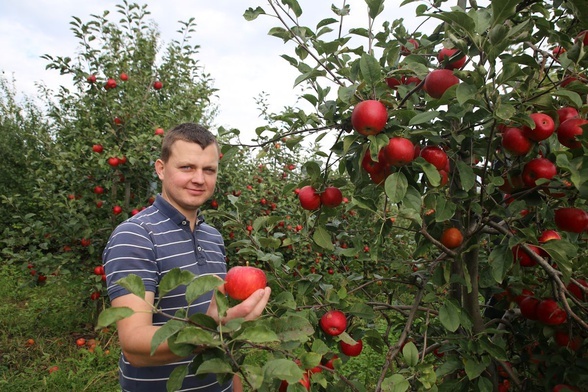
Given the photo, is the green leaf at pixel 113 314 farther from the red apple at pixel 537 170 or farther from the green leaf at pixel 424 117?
the red apple at pixel 537 170

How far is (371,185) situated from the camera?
50.7 inches

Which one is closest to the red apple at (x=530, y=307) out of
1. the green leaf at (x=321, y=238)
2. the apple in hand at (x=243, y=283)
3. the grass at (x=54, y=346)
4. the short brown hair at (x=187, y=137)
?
the green leaf at (x=321, y=238)

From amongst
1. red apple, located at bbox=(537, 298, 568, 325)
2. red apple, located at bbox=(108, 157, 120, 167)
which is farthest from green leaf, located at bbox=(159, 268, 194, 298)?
red apple, located at bbox=(108, 157, 120, 167)

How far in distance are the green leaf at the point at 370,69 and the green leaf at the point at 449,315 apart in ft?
2.33

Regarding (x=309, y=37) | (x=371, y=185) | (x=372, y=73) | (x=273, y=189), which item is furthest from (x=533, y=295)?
(x=273, y=189)

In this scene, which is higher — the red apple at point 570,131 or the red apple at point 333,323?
the red apple at point 570,131

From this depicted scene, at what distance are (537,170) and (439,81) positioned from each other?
14.4 inches

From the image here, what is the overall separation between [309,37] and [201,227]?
0.90 metres

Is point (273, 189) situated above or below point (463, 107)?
below

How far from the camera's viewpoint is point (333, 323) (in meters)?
1.21

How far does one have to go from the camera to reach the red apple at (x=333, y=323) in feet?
3.97

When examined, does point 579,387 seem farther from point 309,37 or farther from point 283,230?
point 283,230

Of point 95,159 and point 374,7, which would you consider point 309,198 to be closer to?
point 374,7

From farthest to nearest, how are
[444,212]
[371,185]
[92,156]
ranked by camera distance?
[92,156], [371,185], [444,212]
